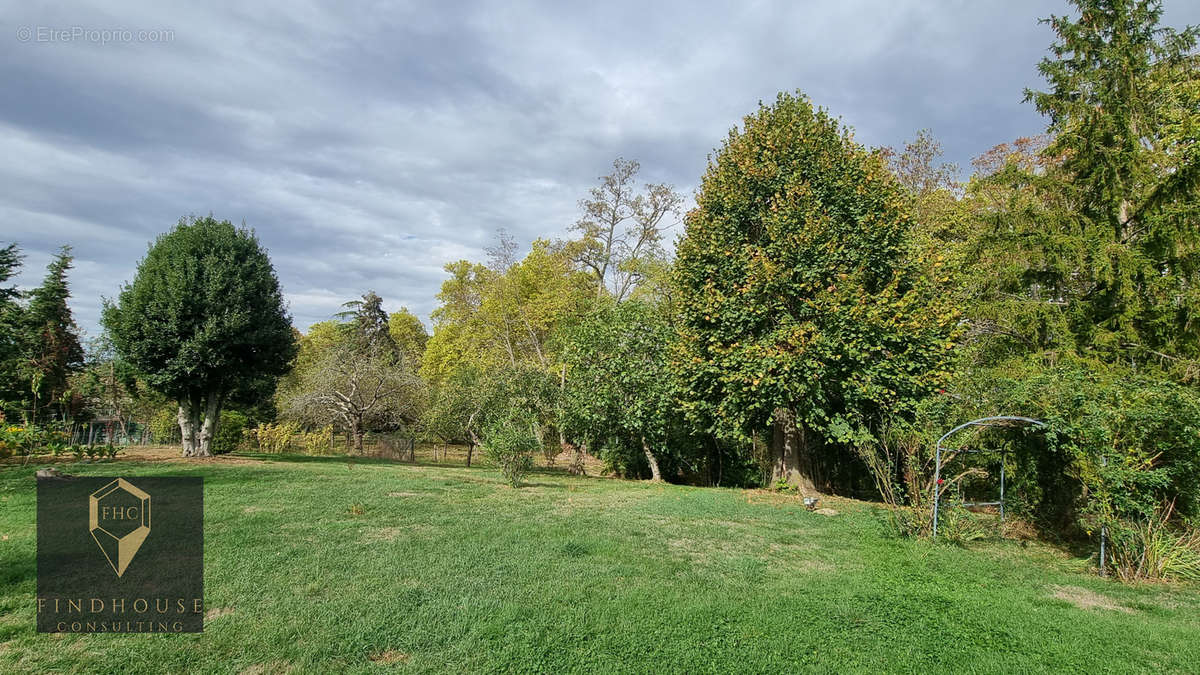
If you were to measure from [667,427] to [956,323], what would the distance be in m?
7.82

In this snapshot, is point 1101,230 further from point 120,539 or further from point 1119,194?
point 120,539

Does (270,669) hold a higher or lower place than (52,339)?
lower


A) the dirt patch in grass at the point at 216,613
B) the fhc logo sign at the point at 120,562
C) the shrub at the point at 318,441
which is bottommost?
the shrub at the point at 318,441

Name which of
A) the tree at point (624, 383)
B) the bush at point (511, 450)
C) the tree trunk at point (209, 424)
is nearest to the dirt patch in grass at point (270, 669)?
the bush at point (511, 450)

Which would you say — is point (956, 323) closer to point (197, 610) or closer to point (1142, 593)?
point (1142, 593)

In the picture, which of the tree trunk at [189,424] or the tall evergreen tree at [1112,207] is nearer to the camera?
the tall evergreen tree at [1112,207]

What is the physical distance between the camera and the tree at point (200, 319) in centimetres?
1434

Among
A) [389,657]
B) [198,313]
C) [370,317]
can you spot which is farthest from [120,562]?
[370,317]

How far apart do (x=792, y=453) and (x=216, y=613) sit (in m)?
12.3

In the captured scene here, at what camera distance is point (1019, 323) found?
1265 cm

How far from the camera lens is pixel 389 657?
3.78 m

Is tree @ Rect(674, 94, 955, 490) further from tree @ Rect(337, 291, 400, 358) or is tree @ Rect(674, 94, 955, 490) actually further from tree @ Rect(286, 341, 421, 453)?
tree @ Rect(337, 291, 400, 358)

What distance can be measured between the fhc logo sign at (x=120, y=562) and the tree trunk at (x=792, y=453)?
436 inches

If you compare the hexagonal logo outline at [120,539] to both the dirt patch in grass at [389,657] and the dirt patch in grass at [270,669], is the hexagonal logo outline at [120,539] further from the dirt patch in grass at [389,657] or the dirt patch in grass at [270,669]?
the dirt patch in grass at [389,657]
